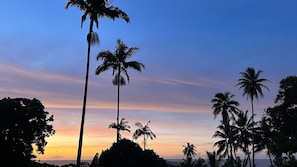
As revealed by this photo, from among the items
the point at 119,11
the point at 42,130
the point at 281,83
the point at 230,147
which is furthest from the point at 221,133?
the point at 119,11

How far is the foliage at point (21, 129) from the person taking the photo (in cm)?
4241

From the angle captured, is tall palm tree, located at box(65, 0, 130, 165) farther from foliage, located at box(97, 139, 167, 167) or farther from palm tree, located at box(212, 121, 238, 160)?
palm tree, located at box(212, 121, 238, 160)

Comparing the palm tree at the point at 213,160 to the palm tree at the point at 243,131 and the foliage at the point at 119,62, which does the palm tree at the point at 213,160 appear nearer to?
the palm tree at the point at 243,131

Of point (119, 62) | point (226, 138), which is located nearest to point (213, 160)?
point (226, 138)

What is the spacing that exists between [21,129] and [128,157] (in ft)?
53.5

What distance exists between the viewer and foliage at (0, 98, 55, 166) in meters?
42.4

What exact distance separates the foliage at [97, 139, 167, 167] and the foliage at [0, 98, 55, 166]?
524 inches

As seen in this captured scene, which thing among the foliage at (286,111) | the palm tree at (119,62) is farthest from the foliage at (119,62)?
the foliage at (286,111)

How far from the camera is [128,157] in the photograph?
33344mm

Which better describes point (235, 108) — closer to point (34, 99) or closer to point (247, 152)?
point (247, 152)

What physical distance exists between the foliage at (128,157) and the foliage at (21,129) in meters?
13.3

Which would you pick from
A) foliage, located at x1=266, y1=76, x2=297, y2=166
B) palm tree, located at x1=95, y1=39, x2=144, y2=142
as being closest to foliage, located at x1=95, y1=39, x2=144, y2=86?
palm tree, located at x1=95, y1=39, x2=144, y2=142

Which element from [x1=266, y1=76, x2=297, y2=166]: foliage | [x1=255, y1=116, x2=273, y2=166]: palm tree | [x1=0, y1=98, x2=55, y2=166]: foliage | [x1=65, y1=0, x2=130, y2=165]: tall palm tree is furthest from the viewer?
[x1=255, y1=116, x2=273, y2=166]: palm tree

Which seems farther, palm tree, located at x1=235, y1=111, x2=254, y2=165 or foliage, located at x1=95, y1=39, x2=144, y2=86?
palm tree, located at x1=235, y1=111, x2=254, y2=165
